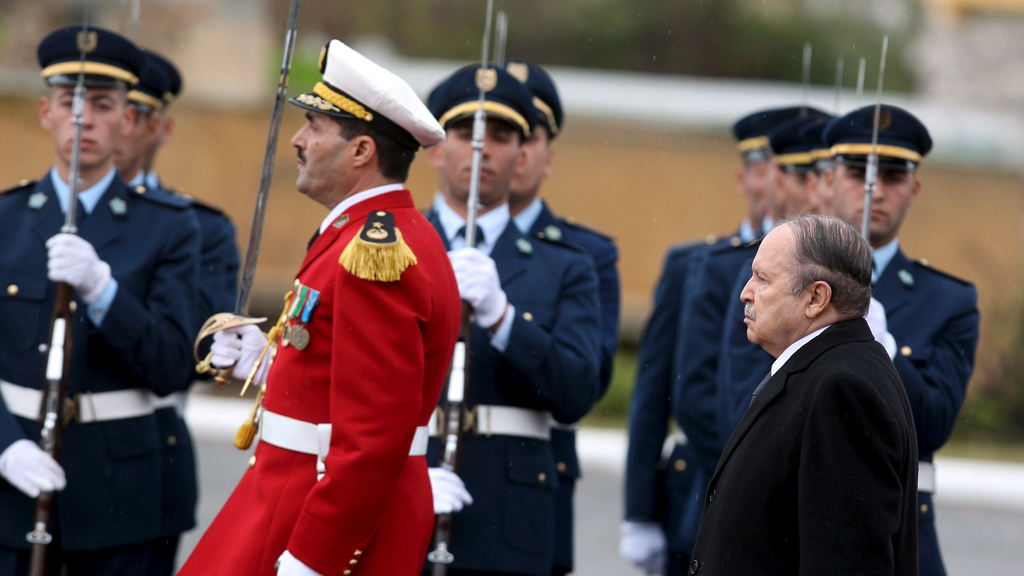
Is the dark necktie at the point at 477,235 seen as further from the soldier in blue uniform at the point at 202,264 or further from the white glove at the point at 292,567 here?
the white glove at the point at 292,567

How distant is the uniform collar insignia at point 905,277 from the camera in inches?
160

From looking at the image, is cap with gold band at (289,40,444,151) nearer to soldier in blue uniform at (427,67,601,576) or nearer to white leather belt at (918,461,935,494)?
soldier in blue uniform at (427,67,601,576)

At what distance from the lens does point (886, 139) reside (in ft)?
13.5

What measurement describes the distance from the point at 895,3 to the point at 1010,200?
32.0 feet

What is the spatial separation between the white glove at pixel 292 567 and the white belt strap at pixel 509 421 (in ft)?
4.33


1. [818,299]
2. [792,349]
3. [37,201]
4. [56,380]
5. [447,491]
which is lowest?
[447,491]

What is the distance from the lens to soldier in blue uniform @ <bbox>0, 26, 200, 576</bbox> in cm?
402

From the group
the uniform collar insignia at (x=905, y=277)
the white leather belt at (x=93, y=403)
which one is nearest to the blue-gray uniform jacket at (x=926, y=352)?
the uniform collar insignia at (x=905, y=277)

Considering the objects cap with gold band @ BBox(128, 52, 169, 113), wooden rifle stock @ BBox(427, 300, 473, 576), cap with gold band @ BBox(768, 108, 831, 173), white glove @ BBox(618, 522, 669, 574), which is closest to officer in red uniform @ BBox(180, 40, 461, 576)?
wooden rifle stock @ BBox(427, 300, 473, 576)

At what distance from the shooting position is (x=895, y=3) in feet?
70.4

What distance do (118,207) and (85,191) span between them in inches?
5.2

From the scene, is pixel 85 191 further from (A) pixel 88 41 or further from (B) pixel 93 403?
(B) pixel 93 403

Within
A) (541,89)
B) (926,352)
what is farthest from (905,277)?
(541,89)

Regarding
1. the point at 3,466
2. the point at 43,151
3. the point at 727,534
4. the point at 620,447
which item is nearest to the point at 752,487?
the point at 727,534
